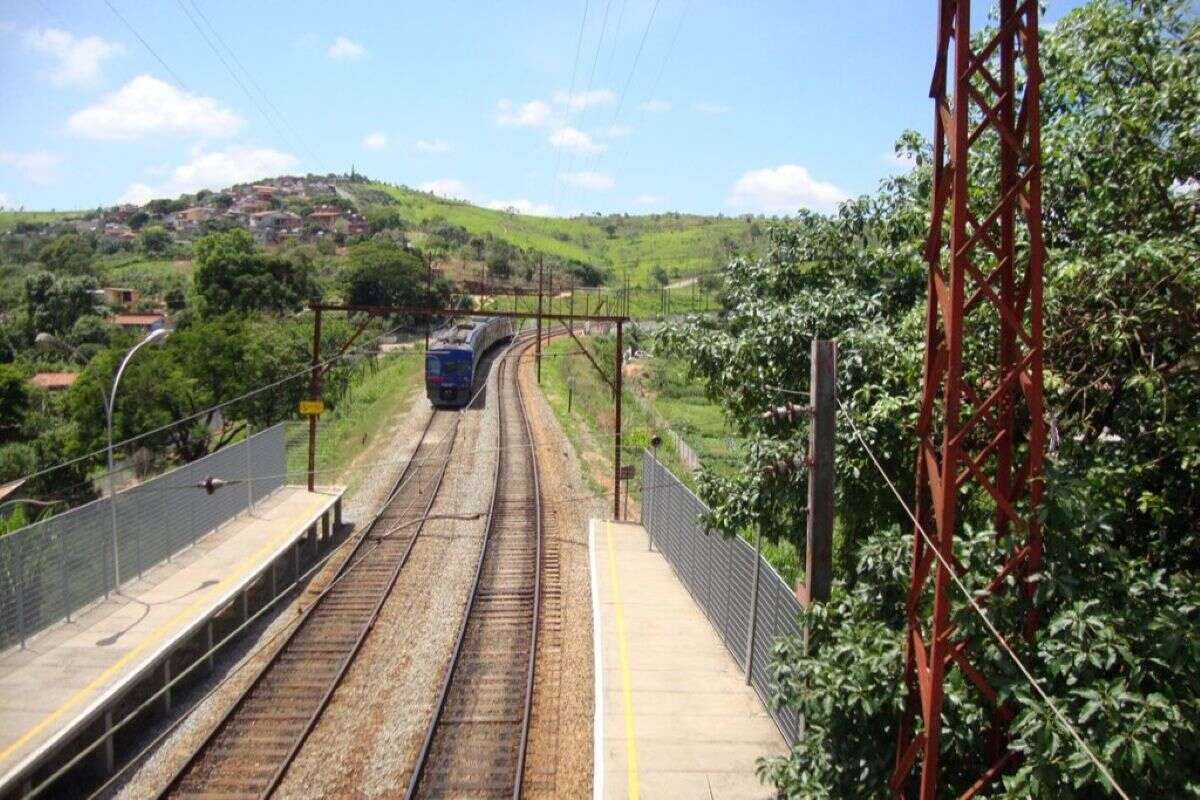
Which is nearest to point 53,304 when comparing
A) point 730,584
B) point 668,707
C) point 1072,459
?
point 730,584

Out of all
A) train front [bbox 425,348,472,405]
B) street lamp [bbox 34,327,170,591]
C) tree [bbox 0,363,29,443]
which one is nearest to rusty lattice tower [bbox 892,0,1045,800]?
street lamp [bbox 34,327,170,591]

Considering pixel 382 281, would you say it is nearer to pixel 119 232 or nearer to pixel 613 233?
pixel 119 232

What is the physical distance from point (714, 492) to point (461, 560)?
10508 millimetres

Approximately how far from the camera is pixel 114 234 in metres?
138

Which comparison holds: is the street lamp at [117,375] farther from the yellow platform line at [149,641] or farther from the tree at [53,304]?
the tree at [53,304]

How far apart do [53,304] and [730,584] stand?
6167cm

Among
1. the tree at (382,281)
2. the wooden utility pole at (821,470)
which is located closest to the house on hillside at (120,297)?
the tree at (382,281)

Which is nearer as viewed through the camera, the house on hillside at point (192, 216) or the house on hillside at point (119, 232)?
the house on hillside at point (119, 232)

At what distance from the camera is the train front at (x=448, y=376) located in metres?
36.4

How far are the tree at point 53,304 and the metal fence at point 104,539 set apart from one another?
4786 cm

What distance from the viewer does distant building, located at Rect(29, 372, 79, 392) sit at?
49.3 meters

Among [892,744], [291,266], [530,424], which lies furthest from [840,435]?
[291,266]

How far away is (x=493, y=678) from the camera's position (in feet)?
43.5

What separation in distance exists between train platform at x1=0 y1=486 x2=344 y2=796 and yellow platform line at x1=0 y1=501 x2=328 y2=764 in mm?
15
